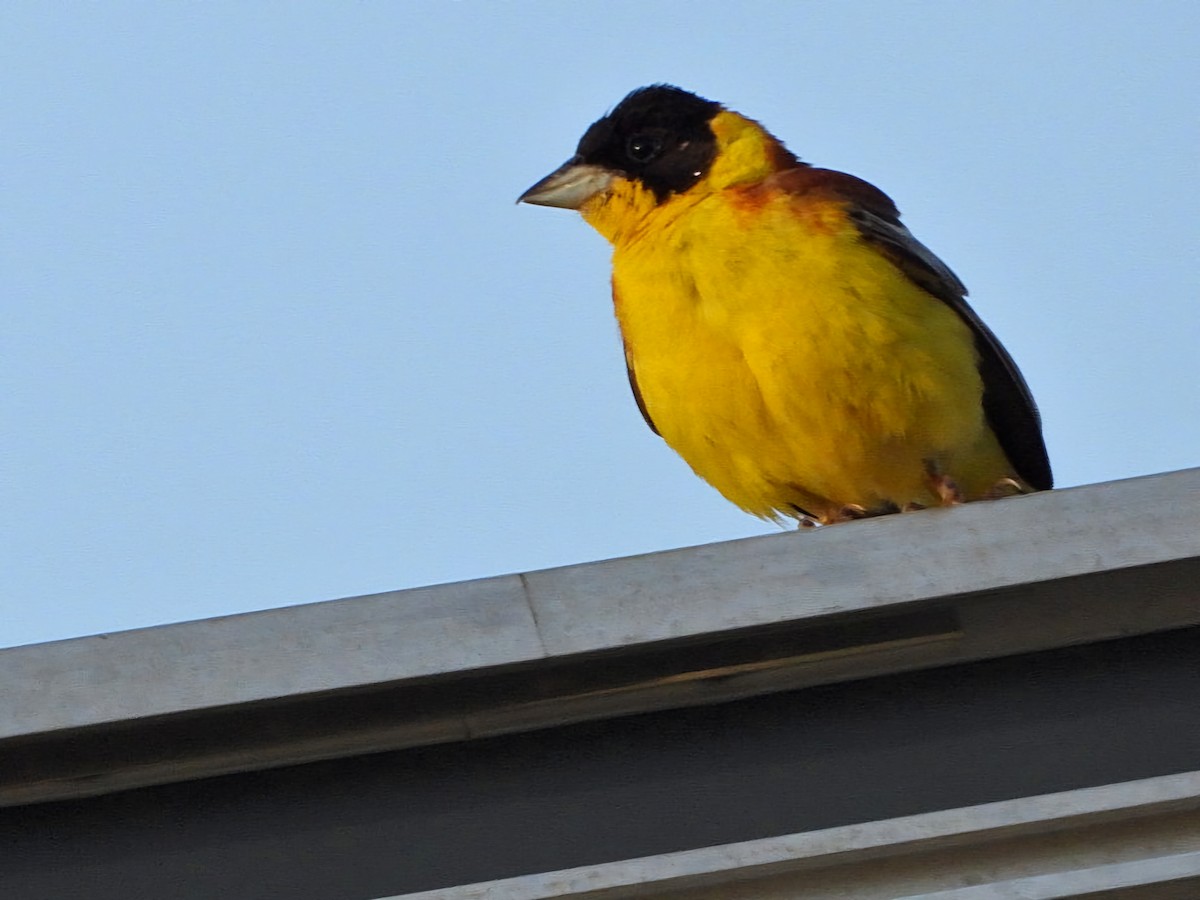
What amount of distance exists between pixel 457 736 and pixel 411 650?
0.25m

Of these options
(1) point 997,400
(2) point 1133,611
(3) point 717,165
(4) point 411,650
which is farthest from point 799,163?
(4) point 411,650

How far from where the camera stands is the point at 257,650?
8.10ft

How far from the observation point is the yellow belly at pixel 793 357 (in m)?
3.93

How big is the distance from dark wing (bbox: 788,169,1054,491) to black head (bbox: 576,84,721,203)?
0.49 meters

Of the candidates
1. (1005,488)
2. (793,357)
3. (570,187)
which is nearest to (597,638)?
(793,357)

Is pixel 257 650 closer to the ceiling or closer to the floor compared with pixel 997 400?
closer to the floor

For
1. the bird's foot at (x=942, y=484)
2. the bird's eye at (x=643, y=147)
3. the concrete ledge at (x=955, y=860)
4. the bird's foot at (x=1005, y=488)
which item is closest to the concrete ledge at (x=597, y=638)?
the concrete ledge at (x=955, y=860)

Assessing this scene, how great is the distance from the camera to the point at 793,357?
390 cm

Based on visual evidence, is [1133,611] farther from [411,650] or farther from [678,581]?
[411,650]

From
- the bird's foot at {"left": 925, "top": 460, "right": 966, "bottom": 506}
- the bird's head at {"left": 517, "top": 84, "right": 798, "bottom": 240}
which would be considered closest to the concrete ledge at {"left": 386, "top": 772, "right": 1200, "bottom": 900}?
the bird's foot at {"left": 925, "top": 460, "right": 966, "bottom": 506}

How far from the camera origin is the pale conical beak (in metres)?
4.91

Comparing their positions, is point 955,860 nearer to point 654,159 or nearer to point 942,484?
point 942,484

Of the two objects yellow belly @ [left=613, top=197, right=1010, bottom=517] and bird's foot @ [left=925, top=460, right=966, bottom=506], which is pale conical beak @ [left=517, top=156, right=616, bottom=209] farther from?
bird's foot @ [left=925, top=460, right=966, bottom=506]

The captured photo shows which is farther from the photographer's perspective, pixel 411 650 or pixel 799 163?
pixel 799 163
